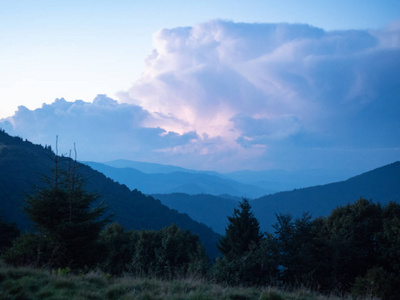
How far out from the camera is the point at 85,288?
19.8 ft

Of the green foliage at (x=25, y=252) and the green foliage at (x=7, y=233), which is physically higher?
the green foliage at (x=25, y=252)

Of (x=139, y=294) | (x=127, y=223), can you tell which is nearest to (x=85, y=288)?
(x=139, y=294)

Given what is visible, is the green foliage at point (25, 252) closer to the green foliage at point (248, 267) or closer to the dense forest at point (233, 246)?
the dense forest at point (233, 246)

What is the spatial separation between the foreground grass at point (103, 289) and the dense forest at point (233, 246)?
94 cm

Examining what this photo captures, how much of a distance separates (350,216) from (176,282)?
2354 cm

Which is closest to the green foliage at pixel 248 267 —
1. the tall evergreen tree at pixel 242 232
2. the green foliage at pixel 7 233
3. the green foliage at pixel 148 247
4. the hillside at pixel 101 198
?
the tall evergreen tree at pixel 242 232

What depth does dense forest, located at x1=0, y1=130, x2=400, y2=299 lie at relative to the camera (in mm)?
10516

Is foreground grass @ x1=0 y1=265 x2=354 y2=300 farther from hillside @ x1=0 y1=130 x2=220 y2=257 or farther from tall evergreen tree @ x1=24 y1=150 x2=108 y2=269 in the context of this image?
hillside @ x1=0 y1=130 x2=220 y2=257

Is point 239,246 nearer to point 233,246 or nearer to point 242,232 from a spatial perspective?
point 233,246

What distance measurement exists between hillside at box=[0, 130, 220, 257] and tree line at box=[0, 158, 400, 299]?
121ft

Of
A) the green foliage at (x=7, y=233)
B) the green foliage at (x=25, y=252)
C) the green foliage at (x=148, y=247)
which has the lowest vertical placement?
the green foliage at (x=148, y=247)

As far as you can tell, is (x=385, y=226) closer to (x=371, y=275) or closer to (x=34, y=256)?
(x=371, y=275)

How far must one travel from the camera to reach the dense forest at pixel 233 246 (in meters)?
10.5

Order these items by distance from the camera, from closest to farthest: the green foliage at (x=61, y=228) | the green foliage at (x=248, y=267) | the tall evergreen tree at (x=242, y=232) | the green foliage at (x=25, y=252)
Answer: the green foliage at (x=25, y=252), the green foliage at (x=61, y=228), the green foliage at (x=248, y=267), the tall evergreen tree at (x=242, y=232)
